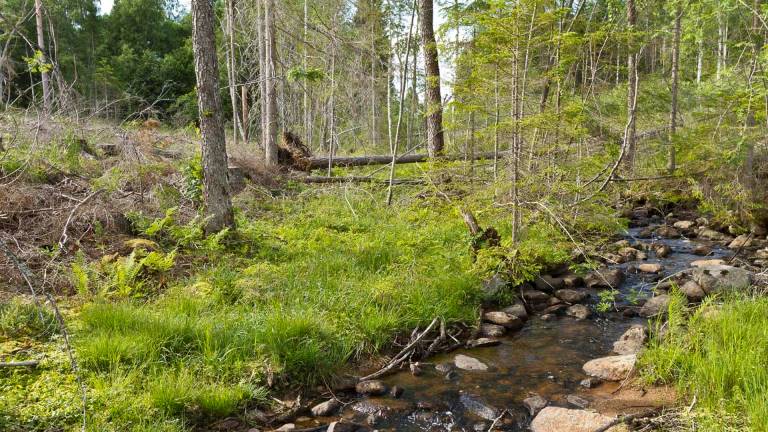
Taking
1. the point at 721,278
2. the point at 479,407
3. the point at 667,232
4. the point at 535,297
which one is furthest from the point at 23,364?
the point at 667,232

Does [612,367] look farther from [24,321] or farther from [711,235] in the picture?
[711,235]

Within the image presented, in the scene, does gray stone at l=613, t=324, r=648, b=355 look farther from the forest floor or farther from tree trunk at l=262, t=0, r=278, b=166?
tree trunk at l=262, t=0, r=278, b=166

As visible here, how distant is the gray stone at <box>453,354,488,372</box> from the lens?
5410 millimetres

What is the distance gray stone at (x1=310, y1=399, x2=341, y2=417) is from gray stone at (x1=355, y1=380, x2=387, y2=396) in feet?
1.05

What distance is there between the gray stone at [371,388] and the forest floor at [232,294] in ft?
0.77

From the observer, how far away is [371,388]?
4.89m

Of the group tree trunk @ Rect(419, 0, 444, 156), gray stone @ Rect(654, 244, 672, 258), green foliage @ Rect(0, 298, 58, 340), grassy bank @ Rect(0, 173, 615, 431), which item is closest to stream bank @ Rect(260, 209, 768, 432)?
grassy bank @ Rect(0, 173, 615, 431)

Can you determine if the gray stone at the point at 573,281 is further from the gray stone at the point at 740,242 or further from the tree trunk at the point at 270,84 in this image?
the tree trunk at the point at 270,84

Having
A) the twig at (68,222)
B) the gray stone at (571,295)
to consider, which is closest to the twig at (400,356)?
the gray stone at (571,295)

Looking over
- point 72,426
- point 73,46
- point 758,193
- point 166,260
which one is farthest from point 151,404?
point 73,46

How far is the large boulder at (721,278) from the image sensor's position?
6.95 meters

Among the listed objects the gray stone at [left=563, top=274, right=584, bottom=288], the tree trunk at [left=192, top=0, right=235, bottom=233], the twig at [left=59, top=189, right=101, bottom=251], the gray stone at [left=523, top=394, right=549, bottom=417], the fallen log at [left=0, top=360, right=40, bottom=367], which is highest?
the tree trunk at [left=192, top=0, right=235, bottom=233]

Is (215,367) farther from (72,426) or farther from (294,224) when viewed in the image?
(294,224)

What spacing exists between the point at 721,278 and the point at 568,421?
4.43m
